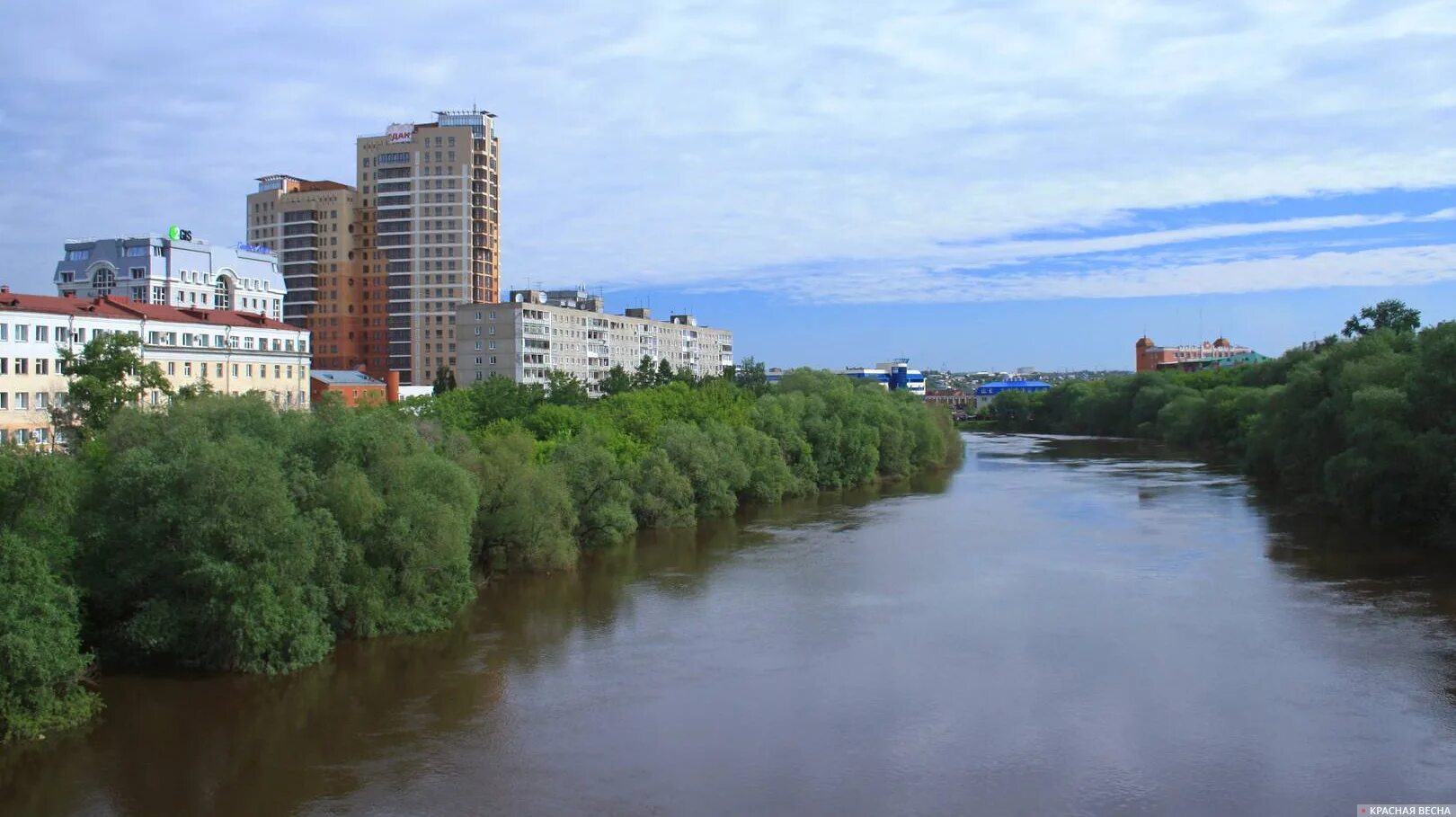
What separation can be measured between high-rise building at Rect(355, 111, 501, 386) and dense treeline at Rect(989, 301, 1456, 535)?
4629cm

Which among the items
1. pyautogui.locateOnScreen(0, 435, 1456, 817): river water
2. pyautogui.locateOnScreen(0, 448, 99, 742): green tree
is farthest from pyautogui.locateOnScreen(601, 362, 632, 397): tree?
pyautogui.locateOnScreen(0, 448, 99, 742): green tree

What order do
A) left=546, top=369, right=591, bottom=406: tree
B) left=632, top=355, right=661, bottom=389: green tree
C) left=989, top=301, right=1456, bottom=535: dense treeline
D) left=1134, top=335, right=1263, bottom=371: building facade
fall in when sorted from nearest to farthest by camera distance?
left=989, top=301, right=1456, bottom=535: dense treeline < left=546, top=369, right=591, bottom=406: tree < left=632, top=355, right=661, bottom=389: green tree < left=1134, top=335, right=1263, bottom=371: building facade

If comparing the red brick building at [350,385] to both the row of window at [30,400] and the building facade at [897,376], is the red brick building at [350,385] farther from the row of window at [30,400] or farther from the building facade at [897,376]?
the building facade at [897,376]

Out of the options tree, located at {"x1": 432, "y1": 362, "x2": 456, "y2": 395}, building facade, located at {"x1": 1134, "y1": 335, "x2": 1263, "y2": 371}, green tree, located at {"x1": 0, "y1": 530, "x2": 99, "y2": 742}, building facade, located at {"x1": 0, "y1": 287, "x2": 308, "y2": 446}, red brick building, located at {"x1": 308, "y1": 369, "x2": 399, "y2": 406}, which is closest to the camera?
green tree, located at {"x1": 0, "y1": 530, "x2": 99, "y2": 742}

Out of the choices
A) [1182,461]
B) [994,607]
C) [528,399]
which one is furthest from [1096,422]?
[994,607]

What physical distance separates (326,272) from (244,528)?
66687 mm

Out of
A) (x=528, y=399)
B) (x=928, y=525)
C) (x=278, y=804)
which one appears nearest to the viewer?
(x=278, y=804)

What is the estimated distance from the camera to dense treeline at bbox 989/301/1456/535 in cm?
2909

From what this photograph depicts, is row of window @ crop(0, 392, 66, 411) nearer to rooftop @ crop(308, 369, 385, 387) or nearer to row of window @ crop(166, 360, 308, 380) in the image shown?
row of window @ crop(166, 360, 308, 380)

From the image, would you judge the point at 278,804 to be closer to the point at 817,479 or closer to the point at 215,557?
the point at 215,557

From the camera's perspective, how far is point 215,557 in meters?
17.5

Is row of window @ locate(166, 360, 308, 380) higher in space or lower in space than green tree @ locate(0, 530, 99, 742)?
higher

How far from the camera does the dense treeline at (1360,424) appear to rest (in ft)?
95.5

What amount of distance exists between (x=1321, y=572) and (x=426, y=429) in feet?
68.9
